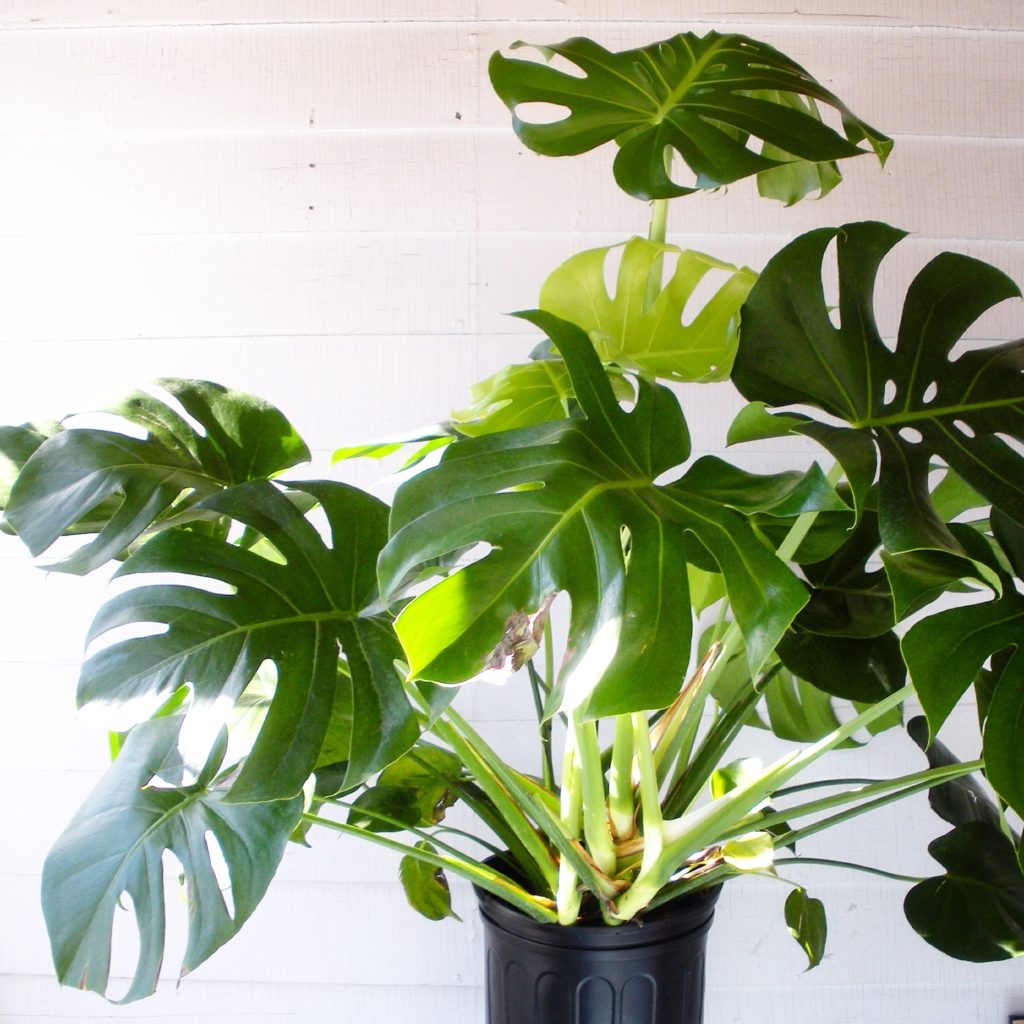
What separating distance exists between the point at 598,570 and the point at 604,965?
15.7 inches

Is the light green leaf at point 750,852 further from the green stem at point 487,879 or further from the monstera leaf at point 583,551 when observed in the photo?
the monstera leaf at point 583,551

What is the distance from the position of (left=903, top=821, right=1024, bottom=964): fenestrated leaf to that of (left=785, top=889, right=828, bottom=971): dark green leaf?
0.11 m

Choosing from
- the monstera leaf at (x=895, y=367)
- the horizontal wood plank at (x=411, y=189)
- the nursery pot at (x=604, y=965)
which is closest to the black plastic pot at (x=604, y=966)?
the nursery pot at (x=604, y=965)

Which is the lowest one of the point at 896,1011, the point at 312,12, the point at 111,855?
the point at 896,1011

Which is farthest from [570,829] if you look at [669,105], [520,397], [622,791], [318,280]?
[318,280]

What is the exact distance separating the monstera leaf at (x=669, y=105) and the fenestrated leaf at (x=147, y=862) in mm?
595

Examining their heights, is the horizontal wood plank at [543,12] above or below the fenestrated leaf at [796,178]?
above

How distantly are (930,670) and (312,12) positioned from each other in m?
1.18

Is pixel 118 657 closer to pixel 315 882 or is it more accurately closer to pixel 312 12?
pixel 315 882

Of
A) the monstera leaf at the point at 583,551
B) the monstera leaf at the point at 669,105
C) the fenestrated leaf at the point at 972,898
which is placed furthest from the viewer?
the fenestrated leaf at the point at 972,898

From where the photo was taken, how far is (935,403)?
0.81 metres

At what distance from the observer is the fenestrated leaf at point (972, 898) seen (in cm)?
97

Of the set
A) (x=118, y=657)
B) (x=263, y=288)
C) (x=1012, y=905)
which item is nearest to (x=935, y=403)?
(x=1012, y=905)

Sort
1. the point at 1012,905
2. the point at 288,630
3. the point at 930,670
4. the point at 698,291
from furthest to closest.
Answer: the point at 698,291
the point at 1012,905
the point at 288,630
the point at 930,670
